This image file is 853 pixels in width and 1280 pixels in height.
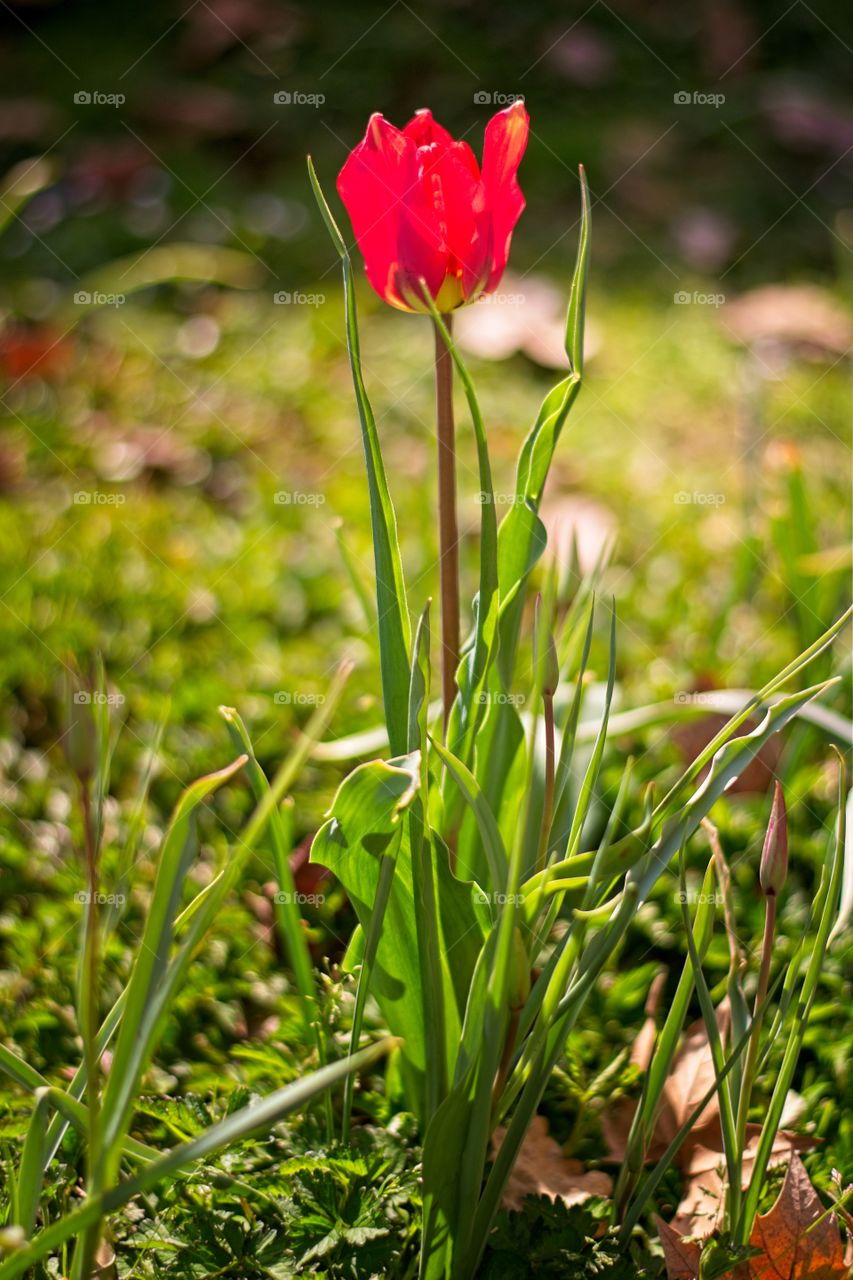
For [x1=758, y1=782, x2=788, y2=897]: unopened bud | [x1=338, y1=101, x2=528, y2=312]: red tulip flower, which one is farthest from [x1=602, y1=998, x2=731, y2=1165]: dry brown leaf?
[x1=338, y1=101, x2=528, y2=312]: red tulip flower

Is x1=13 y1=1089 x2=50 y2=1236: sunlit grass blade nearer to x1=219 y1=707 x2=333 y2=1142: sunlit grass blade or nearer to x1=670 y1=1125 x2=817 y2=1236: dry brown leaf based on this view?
x1=219 y1=707 x2=333 y2=1142: sunlit grass blade

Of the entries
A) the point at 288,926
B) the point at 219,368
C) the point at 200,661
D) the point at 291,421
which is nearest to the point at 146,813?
the point at 200,661

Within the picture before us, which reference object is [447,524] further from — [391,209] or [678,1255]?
[678,1255]

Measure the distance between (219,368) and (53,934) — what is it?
145 centimetres

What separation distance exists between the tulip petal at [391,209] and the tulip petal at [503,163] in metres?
0.05

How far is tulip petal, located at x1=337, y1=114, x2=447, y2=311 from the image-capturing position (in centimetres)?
77

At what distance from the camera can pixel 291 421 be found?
7.17ft

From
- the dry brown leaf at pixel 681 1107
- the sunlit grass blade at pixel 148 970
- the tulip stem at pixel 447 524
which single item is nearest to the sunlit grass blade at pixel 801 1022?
the dry brown leaf at pixel 681 1107

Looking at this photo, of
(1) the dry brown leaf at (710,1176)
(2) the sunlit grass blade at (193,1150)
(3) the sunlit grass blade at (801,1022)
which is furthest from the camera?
(1) the dry brown leaf at (710,1176)

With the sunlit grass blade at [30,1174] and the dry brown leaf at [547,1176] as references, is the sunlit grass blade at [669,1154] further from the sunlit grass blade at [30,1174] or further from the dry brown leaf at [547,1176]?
the sunlit grass blade at [30,1174]

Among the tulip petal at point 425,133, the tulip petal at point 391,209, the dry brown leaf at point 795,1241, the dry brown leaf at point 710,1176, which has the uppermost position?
the tulip petal at point 425,133

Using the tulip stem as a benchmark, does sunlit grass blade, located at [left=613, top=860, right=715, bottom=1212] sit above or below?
below

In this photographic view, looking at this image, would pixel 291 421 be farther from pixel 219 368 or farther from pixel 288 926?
pixel 288 926

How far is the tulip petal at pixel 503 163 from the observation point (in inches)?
30.0
